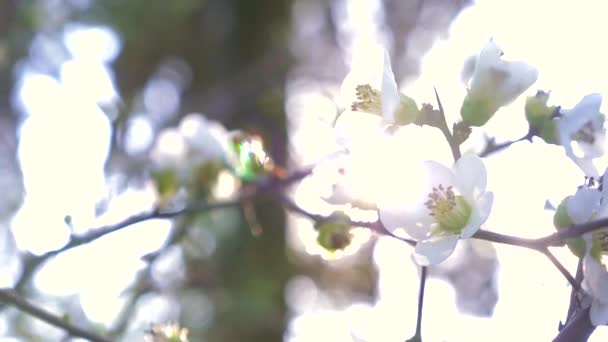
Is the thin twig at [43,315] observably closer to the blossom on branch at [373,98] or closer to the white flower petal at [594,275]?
the blossom on branch at [373,98]


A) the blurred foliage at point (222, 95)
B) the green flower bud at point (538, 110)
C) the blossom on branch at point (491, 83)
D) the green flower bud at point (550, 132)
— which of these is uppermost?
the blossom on branch at point (491, 83)

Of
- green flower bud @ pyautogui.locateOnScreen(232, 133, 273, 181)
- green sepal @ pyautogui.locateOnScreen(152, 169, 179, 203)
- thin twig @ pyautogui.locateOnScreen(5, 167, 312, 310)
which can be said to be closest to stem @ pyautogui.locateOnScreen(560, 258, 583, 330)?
thin twig @ pyautogui.locateOnScreen(5, 167, 312, 310)

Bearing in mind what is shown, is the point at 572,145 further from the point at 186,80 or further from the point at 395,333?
the point at 186,80

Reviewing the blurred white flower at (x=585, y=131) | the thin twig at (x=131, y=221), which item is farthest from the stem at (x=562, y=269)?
the thin twig at (x=131, y=221)

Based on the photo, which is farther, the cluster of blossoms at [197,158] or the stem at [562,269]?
the cluster of blossoms at [197,158]

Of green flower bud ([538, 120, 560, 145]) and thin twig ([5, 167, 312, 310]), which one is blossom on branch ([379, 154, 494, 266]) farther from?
thin twig ([5, 167, 312, 310])

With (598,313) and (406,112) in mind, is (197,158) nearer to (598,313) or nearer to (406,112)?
(406,112)

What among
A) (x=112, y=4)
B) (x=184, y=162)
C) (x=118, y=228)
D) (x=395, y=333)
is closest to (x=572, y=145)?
(x=395, y=333)
